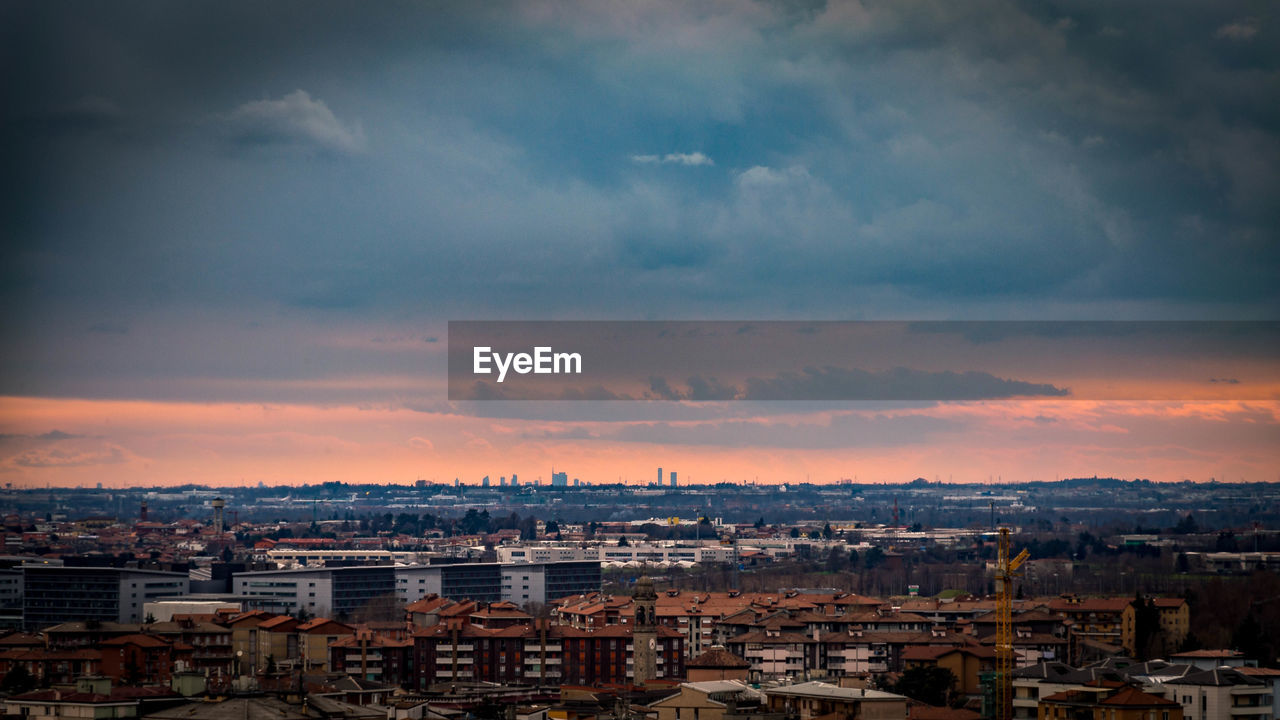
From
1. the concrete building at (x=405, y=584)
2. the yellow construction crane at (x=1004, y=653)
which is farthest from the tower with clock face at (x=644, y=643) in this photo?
the concrete building at (x=405, y=584)

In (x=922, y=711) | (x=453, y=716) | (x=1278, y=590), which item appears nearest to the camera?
(x=453, y=716)

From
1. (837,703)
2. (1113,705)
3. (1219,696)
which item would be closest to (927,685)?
(1219,696)

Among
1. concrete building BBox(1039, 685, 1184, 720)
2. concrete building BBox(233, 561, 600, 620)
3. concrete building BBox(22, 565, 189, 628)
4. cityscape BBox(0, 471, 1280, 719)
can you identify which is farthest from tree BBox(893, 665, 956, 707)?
concrete building BBox(22, 565, 189, 628)

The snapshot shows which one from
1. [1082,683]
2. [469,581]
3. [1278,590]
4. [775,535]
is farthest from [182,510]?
[1082,683]

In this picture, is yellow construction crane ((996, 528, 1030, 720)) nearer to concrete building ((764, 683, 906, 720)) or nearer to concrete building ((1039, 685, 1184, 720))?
concrete building ((1039, 685, 1184, 720))

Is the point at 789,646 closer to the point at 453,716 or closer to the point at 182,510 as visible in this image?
the point at 453,716

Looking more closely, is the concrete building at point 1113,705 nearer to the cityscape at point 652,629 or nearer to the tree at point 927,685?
the cityscape at point 652,629

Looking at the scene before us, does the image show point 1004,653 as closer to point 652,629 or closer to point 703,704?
point 652,629
